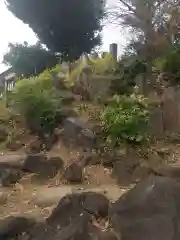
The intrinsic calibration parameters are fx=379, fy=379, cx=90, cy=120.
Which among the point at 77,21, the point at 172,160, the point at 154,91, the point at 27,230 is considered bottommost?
the point at 27,230

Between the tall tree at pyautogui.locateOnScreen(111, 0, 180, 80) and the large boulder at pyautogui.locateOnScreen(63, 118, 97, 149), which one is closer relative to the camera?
the large boulder at pyautogui.locateOnScreen(63, 118, 97, 149)

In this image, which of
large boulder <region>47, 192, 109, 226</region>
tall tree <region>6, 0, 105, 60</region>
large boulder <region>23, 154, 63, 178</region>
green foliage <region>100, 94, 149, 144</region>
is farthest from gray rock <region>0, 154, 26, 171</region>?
tall tree <region>6, 0, 105, 60</region>

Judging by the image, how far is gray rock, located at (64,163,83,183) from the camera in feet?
18.5

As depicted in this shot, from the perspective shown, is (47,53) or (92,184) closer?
(92,184)

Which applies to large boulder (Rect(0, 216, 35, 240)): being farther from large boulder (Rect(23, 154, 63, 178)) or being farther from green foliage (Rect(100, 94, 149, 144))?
green foliage (Rect(100, 94, 149, 144))

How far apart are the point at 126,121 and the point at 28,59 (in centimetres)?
983

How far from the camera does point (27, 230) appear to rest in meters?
3.90

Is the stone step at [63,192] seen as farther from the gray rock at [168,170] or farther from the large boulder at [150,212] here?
the large boulder at [150,212]

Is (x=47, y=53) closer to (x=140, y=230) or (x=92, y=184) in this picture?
(x=92, y=184)

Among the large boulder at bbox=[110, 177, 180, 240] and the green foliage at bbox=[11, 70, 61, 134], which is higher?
the green foliage at bbox=[11, 70, 61, 134]

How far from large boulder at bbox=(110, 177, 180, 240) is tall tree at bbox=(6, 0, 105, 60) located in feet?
39.5

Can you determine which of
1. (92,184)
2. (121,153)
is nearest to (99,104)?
(121,153)

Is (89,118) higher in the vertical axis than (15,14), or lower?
lower

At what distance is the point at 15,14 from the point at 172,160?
12.2 metres
